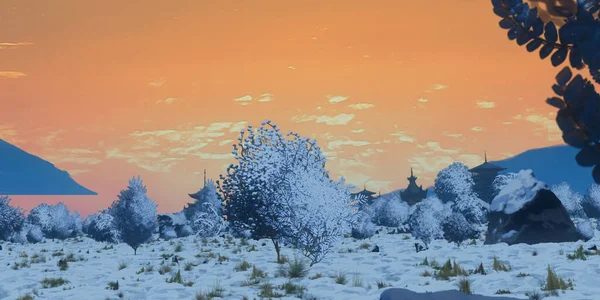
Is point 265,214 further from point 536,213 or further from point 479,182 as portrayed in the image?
point 479,182

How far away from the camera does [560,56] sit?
11.7 ft

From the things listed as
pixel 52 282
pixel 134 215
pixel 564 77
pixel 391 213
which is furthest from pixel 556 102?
pixel 391 213

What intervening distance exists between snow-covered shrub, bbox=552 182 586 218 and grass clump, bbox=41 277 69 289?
42.6 meters

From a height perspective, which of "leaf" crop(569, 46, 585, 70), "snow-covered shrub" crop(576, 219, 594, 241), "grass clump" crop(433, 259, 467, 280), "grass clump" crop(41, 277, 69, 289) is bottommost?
"grass clump" crop(433, 259, 467, 280)

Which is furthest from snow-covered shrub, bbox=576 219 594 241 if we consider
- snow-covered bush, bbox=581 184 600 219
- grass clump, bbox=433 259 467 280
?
snow-covered bush, bbox=581 184 600 219

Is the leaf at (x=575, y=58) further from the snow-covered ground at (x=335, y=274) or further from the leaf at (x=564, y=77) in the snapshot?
the snow-covered ground at (x=335, y=274)

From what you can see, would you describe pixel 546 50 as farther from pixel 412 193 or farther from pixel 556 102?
pixel 412 193

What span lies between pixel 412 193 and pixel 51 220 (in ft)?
136

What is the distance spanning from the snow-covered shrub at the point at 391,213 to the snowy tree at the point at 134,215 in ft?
83.5

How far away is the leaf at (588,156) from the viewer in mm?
3211

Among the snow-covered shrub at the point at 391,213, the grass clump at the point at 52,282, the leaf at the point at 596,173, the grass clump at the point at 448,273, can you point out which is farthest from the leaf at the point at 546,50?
the snow-covered shrub at the point at 391,213

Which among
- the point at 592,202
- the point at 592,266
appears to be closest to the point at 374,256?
the point at 592,266

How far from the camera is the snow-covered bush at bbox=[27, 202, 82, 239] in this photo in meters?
52.9

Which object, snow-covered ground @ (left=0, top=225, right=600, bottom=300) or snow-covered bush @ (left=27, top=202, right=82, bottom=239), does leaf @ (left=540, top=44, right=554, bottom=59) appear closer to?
snow-covered ground @ (left=0, top=225, right=600, bottom=300)
